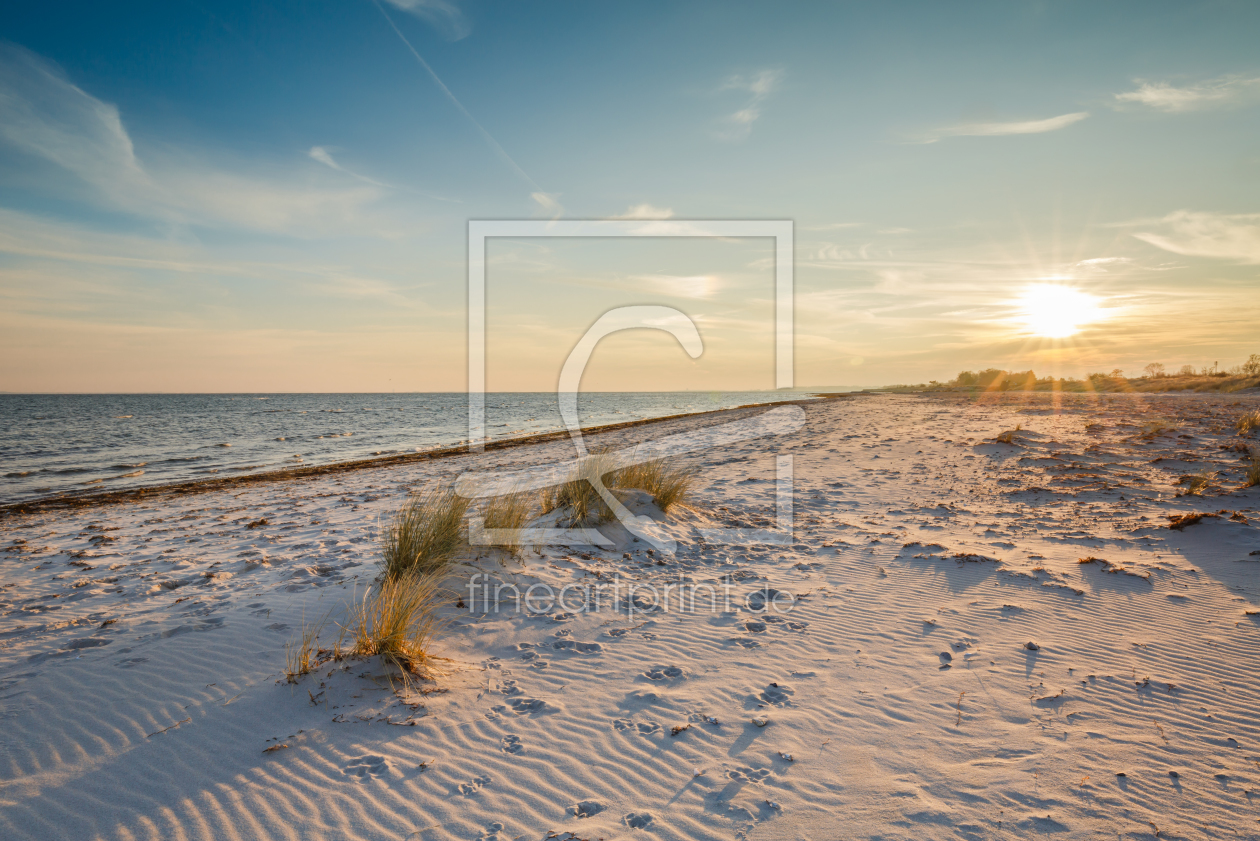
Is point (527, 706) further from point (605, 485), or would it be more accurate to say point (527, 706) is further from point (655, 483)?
point (655, 483)

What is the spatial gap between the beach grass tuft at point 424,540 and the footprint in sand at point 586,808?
306 centimetres

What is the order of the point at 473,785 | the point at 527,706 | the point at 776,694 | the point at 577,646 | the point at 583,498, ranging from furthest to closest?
the point at 583,498 → the point at 577,646 → the point at 776,694 → the point at 527,706 → the point at 473,785

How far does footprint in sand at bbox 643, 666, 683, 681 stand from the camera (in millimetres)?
4566

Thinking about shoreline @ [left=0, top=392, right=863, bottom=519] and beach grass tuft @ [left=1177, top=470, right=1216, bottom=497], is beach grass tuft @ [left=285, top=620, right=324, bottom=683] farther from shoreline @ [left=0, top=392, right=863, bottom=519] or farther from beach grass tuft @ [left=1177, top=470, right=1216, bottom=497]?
beach grass tuft @ [left=1177, top=470, right=1216, bottom=497]

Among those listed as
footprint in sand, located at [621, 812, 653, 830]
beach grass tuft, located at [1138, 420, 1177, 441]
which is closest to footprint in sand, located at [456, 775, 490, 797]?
footprint in sand, located at [621, 812, 653, 830]

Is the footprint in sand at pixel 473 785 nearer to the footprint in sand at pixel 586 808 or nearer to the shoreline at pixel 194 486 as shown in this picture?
the footprint in sand at pixel 586 808

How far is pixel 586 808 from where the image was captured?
314 centimetres

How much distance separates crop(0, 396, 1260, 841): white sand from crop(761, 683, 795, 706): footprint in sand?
1.0 inches

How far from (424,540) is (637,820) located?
13.5ft

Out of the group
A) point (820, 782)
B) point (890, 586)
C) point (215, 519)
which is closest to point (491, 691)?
point (820, 782)

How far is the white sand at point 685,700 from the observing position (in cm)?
305
